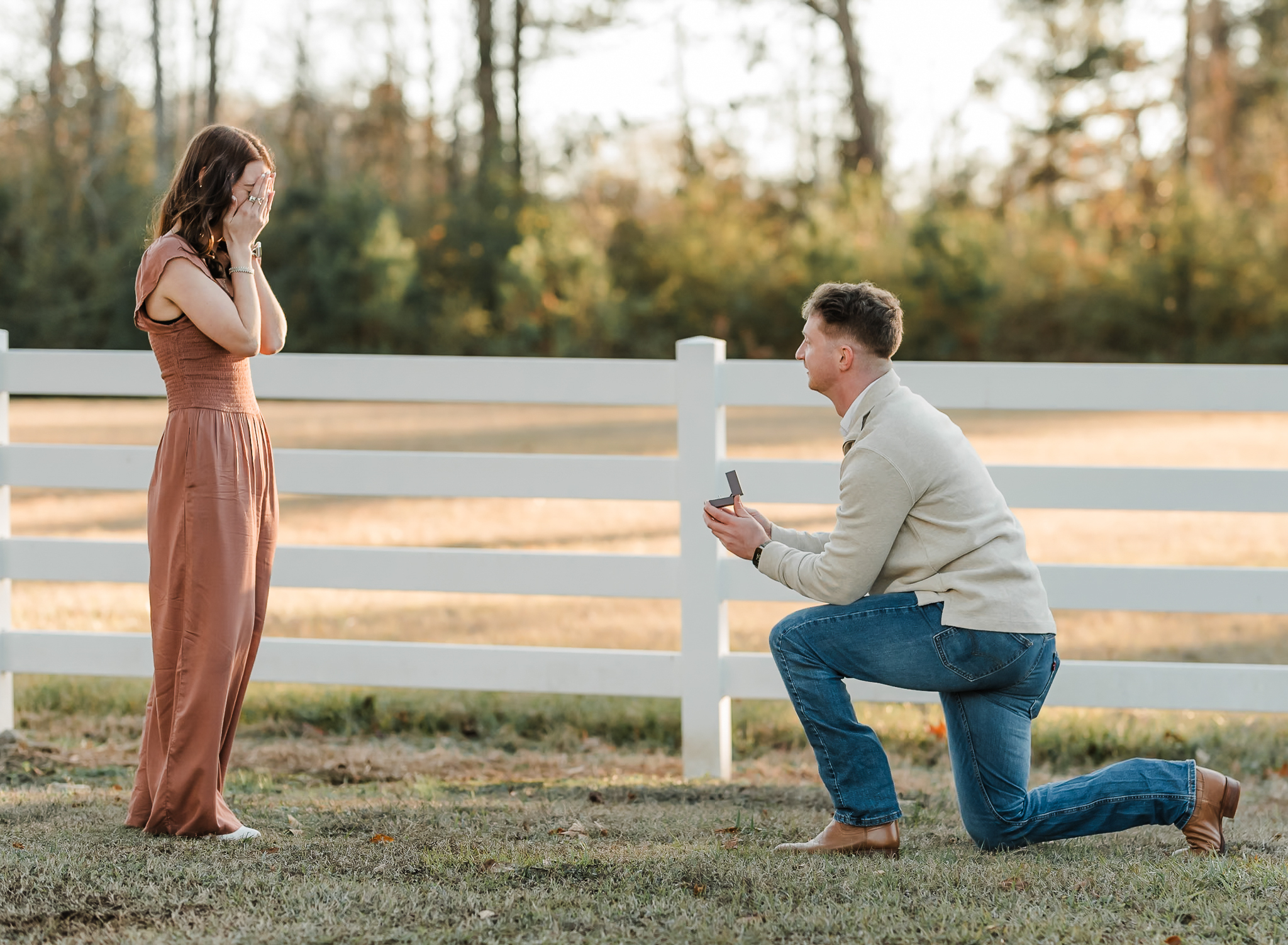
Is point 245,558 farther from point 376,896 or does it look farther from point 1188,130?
point 1188,130

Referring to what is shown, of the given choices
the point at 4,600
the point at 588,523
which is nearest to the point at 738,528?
the point at 4,600

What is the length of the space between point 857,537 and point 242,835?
5.79 ft

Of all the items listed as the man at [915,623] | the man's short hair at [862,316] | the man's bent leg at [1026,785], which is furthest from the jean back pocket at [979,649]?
the man's short hair at [862,316]

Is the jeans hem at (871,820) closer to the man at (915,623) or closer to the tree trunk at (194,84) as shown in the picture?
the man at (915,623)

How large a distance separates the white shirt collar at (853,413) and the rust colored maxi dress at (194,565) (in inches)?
62.3

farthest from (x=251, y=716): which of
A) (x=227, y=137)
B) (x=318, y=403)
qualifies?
(x=318, y=403)

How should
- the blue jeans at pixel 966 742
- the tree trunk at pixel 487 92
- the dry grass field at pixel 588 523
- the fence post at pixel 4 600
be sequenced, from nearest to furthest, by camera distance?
the blue jeans at pixel 966 742, the fence post at pixel 4 600, the dry grass field at pixel 588 523, the tree trunk at pixel 487 92

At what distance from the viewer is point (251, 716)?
216 inches

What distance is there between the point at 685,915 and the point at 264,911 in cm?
88

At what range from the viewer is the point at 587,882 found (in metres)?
2.97

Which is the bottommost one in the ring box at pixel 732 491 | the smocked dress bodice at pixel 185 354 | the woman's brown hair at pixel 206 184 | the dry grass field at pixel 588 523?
the dry grass field at pixel 588 523

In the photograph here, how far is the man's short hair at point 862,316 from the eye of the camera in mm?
3242

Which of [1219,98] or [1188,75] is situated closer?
[1188,75]

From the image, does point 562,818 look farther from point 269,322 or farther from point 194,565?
point 269,322
